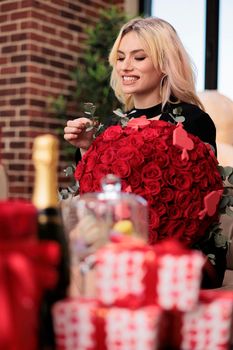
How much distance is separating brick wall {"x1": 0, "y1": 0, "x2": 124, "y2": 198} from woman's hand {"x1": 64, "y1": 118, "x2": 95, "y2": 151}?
2.58m

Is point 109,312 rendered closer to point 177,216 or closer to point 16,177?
point 177,216

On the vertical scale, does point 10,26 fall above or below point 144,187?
above

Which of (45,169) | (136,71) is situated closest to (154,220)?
(45,169)

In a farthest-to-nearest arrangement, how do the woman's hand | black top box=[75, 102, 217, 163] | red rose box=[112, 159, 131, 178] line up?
black top box=[75, 102, 217, 163]
the woman's hand
red rose box=[112, 159, 131, 178]

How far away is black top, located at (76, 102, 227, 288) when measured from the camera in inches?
→ 48.5

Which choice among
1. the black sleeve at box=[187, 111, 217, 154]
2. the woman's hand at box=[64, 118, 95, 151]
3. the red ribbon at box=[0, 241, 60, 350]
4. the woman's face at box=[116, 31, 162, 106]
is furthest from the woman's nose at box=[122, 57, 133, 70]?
the red ribbon at box=[0, 241, 60, 350]

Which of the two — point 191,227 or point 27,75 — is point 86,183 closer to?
point 191,227

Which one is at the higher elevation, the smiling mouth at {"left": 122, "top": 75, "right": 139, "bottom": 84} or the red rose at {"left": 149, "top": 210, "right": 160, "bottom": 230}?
the smiling mouth at {"left": 122, "top": 75, "right": 139, "bottom": 84}

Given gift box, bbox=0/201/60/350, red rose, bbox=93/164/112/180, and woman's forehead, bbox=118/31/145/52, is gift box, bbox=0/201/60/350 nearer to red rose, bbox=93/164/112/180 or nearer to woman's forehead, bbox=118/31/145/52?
red rose, bbox=93/164/112/180

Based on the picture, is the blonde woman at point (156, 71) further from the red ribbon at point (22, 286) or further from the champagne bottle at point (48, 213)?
the red ribbon at point (22, 286)

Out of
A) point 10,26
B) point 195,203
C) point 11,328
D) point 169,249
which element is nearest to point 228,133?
point 195,203

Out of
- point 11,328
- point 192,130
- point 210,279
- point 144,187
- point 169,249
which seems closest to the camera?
point 11,328

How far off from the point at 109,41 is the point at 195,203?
324 cm

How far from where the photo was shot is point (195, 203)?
3.51ft
